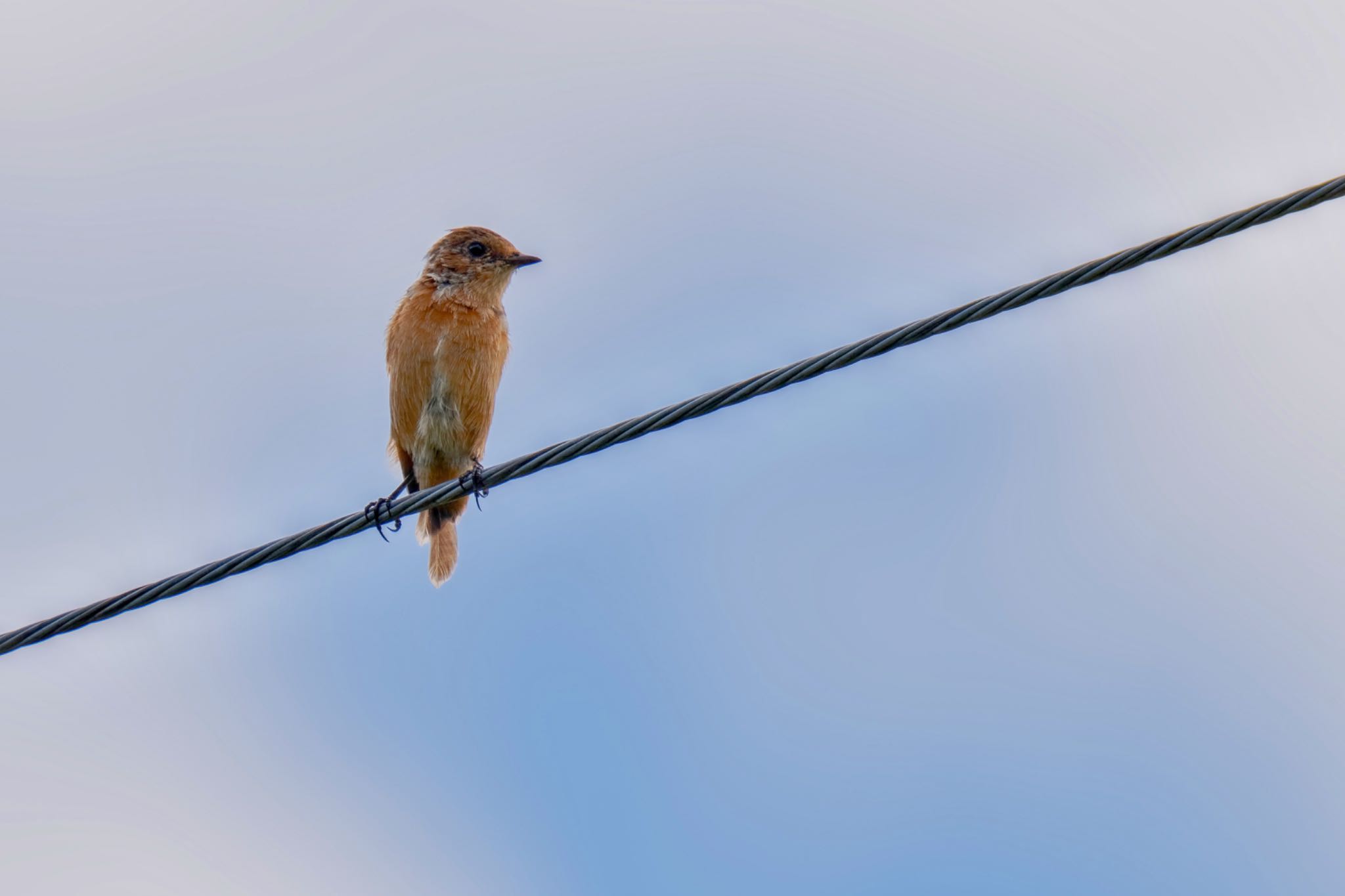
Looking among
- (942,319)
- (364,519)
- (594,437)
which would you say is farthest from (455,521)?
(942,319)

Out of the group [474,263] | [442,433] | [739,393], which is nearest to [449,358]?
[442,433]

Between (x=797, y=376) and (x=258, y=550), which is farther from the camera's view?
(x=258, y=550)

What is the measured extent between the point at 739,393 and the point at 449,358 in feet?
15.6

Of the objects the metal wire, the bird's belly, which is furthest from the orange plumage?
the metal wire

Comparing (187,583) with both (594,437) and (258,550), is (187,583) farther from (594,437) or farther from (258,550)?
(594,437)

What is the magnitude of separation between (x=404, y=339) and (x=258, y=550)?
174 inches

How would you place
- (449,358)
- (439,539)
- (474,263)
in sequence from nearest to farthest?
(449,358), (474,263), (439,539)

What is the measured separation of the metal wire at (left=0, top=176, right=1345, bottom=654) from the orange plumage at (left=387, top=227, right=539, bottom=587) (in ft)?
12.2

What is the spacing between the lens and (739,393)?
5020 mm

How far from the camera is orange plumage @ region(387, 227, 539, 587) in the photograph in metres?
9.45

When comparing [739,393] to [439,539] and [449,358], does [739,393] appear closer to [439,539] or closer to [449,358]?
[449,358]

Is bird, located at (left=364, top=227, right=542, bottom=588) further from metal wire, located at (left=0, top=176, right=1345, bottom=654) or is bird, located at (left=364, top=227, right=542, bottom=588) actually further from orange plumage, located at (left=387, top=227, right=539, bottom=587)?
metal wire, located at (left=0, top=176, right=1345, bottom=654)

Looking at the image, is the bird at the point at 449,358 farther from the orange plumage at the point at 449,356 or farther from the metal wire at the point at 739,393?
the metal wire at the point at 739,393

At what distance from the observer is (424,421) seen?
9484 mm
